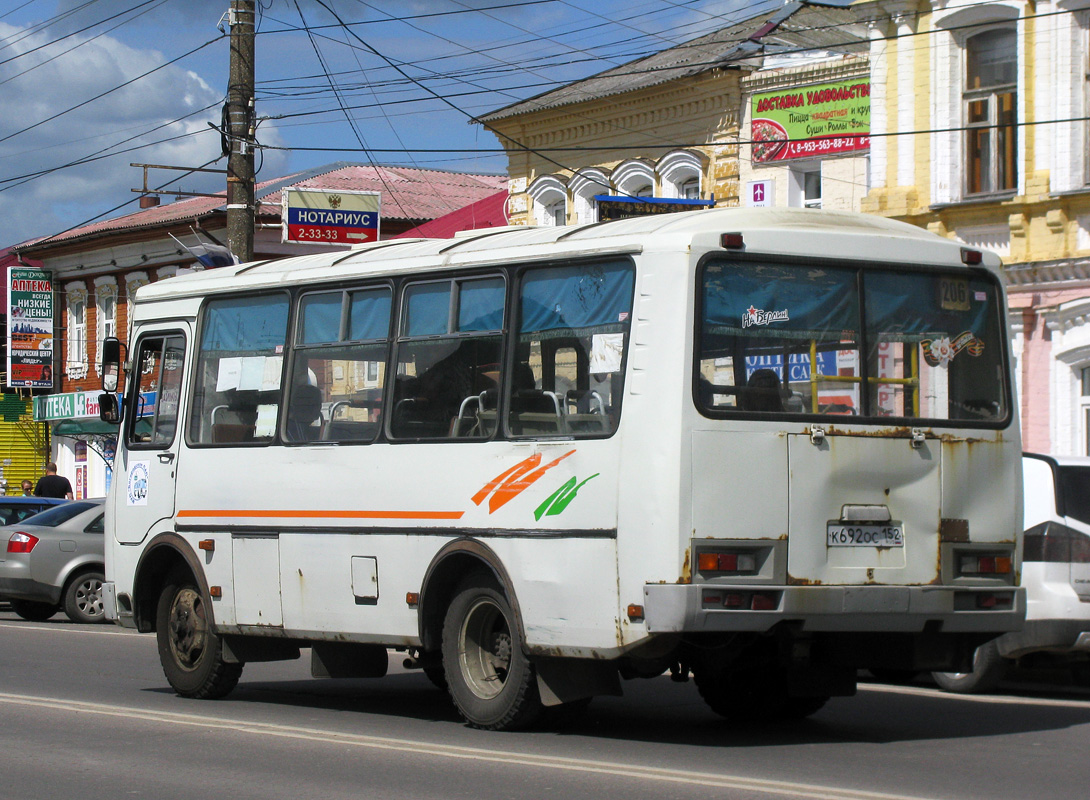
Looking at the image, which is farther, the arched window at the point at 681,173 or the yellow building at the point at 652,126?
the arched window at the point at 681,173

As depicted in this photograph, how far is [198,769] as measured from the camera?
8.50 meters

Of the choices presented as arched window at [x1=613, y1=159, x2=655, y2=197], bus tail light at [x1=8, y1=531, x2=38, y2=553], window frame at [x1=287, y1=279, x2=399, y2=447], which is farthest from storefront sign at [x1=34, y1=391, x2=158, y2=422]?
window frame at [x1=287, y1=279, x2=399, y2=447]

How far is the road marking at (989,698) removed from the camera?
11820 mm

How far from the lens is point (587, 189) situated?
1219 inches

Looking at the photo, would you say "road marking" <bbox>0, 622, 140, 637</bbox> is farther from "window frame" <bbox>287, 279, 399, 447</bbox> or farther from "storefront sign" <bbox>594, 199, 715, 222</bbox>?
"storefront sign" <bbox>594, 199, 715, 222</bbox>

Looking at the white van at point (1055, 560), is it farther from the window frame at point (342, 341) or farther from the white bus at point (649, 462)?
the window frame at point (342, 341)

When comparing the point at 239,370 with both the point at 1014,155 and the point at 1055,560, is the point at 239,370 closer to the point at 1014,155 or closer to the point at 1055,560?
the point at 1055,560

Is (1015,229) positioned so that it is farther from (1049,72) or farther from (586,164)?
(586,164)

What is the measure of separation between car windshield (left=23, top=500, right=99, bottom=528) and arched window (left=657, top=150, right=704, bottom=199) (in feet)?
38.5

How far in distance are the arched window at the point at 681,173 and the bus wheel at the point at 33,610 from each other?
12.6m

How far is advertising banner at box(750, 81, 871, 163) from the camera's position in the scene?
25.3 metres

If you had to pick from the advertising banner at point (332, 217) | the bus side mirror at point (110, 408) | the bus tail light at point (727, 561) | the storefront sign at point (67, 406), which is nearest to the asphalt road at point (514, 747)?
the bus tail light at point (727, 561)

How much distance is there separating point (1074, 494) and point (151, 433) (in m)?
6.62

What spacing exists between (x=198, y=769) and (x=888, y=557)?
12.3 feet
